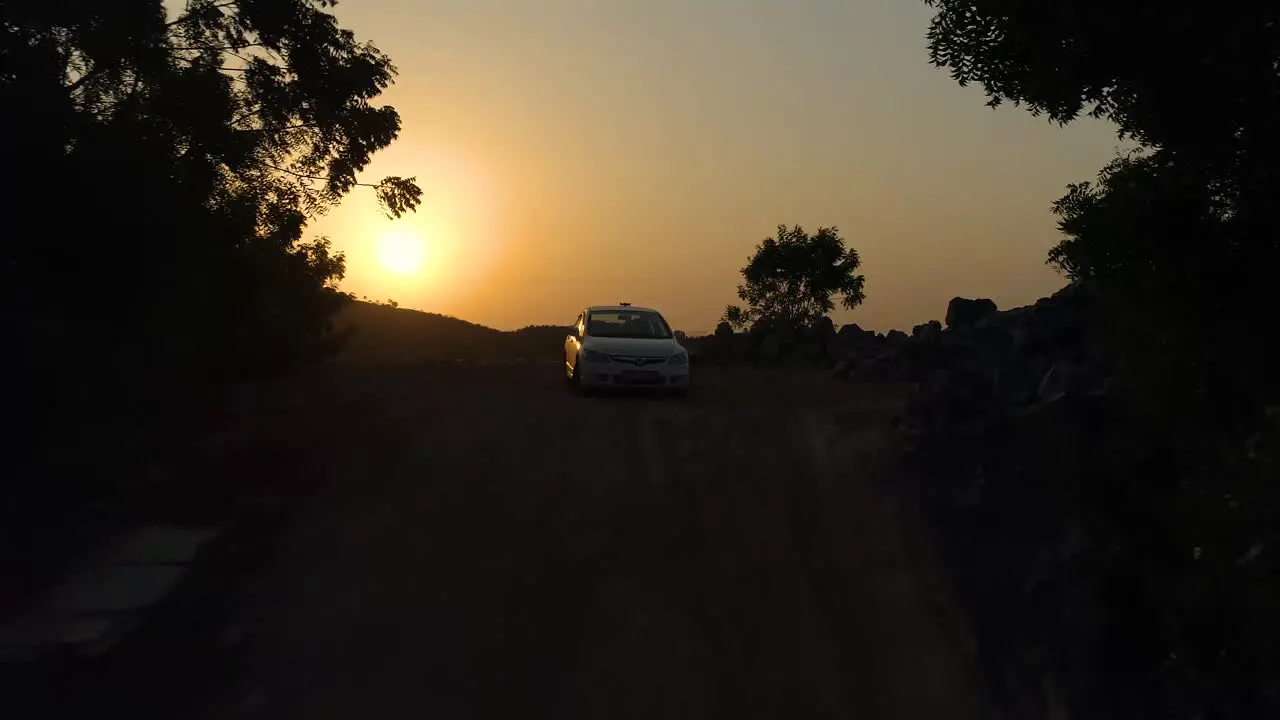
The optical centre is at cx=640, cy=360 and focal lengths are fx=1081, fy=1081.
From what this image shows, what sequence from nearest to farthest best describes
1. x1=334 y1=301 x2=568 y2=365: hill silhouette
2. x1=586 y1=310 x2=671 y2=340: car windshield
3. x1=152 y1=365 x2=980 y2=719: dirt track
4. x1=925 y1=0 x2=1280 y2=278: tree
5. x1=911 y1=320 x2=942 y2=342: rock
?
x1=925 y1=0 x2=1280 y2=278: tree < x1=152 y1=365 x2=980 y2=719: dirt track < x1=586 y1=310 x2=671 y2=340: car windshield < x1=911 y1=320 x2=942 y2=342: rock < x1=334 y1=301 x2=568 y2=365: hill silhouette

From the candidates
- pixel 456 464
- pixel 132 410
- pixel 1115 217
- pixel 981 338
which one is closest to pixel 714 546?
pixel 456 464

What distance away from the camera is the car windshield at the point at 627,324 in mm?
20750

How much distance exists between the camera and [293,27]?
16.8m

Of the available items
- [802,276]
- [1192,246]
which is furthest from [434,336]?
[1192,246]

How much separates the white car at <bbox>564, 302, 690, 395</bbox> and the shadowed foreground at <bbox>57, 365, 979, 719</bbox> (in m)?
2.79

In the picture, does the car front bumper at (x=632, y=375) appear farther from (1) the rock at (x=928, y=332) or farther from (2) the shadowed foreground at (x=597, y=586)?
(1) the rock at (x=928, y=332)

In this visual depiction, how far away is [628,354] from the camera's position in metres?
19.7

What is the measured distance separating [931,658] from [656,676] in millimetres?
2675

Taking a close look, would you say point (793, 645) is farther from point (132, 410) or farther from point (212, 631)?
point (132, 410)

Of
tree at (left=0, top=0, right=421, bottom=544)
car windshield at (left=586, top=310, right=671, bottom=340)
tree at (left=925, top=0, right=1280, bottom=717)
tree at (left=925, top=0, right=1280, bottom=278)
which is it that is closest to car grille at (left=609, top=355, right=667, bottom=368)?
car windshield at (left=586, top=310, right=671, bottom=340)

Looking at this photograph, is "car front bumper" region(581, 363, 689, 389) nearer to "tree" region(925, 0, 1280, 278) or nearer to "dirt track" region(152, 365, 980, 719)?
"dirt track" region(152, 365, 980, 719)

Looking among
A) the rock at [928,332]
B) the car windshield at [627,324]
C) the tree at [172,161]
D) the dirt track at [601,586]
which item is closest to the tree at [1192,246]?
the dirt track at [601,586]

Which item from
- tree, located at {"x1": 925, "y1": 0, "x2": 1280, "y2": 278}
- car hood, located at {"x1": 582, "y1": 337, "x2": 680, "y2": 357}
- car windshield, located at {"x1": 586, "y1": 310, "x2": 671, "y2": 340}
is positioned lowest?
car hood, located at {"x1": 582, "y1": 337, "x2": 680, "y2": 357}

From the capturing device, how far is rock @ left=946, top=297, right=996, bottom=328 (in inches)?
1203
